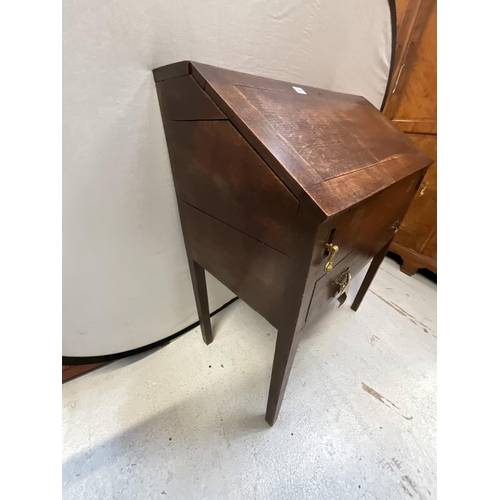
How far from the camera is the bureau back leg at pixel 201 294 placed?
2.73ft

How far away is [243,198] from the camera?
45 centimetres

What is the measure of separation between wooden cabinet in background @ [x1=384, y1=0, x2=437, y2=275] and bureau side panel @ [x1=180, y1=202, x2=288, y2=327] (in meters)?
1.00

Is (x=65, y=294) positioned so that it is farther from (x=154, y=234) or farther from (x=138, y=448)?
(x=138, y=448)

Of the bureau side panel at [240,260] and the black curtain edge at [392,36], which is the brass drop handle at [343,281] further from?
the black curtain edge at [392,36]

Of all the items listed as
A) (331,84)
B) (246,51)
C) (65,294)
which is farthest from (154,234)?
(331,84)

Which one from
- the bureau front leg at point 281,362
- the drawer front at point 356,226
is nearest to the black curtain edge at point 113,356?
the bureau front leg at point 281,362

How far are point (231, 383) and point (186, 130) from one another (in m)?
0.93

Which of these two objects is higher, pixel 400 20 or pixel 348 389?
pixel 400 20

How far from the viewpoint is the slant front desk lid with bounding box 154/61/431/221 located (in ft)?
1.22

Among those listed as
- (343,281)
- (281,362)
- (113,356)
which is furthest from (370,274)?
(113,356)

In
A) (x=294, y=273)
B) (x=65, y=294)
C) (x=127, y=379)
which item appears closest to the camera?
(x=294, y=273)

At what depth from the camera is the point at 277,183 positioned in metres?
0.38

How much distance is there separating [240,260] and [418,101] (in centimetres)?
151

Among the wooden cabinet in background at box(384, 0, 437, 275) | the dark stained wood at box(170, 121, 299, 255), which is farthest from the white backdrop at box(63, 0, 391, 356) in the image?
the wooden cabinet in background at box(384, 0, 437, 275)
